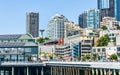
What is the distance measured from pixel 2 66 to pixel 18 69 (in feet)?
14.7

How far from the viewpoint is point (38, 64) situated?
9900 cm

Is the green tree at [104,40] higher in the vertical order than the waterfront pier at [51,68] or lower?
higher

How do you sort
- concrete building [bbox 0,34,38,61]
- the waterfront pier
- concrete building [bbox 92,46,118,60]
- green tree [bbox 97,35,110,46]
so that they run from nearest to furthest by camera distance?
the waterfront pier
concrete building [bbox 0,34,38,61]
concrete building [bbox 92,46,118,60]
green tree [bbox 97,35,110,46]

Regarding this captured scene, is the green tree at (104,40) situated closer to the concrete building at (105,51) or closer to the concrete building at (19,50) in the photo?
the concrete building at (105,51)

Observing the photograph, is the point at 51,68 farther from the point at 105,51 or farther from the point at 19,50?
the point at 105,51

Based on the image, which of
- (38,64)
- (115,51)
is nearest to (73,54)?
(115,51)

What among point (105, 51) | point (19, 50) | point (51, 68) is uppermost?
point (19, 50)

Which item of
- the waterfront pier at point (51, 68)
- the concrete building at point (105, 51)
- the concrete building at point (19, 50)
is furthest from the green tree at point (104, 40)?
the waterfront pier at point (51, 68)

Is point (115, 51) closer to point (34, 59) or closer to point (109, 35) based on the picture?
point (109, 35)

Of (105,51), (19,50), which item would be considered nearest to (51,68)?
(19,50)

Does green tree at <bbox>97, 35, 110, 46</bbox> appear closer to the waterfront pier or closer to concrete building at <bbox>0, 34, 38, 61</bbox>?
concrete building at <bbox>0, 34, 38, 61</bbox>

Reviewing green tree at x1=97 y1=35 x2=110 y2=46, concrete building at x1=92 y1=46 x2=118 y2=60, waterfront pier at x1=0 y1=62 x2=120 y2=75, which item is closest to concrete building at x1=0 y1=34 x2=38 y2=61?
waterfront pier at x1=0 y1=62 x2=120 y2=75

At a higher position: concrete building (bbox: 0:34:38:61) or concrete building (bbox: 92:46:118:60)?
concrete building (bbox: 0:34:38:61)

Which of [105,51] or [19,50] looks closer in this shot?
[19,50]
